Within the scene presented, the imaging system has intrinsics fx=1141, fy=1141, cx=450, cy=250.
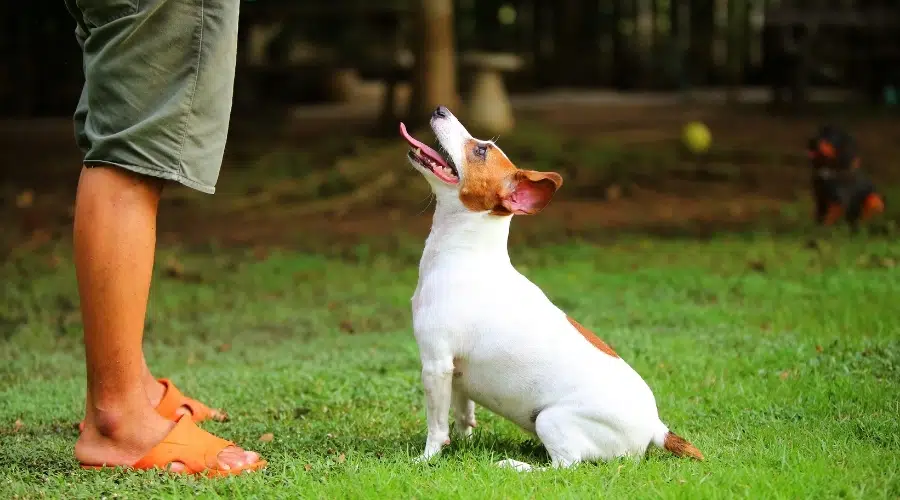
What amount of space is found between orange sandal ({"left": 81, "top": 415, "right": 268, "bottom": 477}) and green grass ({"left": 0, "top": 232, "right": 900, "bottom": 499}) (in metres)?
0.06

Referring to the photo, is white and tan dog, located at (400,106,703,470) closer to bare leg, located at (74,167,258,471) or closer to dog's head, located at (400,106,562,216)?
dog's head, located at (400,106,562,216)

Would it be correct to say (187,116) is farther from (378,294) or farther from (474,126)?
(474,126)

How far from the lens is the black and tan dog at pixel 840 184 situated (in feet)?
26.8

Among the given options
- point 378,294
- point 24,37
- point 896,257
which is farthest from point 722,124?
point 24,37

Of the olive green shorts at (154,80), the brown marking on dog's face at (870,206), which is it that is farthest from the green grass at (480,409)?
the olive green shorts at (154,80)

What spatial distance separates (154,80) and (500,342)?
3.99 feet

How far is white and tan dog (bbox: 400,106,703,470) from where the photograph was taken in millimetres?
3203

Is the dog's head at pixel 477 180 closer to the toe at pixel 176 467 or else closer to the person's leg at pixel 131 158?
the person's leg at pixel 131 158

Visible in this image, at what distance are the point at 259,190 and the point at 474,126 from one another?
2630 mm

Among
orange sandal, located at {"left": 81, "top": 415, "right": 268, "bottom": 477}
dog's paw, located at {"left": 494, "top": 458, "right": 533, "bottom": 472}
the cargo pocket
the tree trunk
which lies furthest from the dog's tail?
the tree trunk

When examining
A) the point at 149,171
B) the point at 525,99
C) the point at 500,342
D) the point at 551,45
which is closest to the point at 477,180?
the point at 500,342

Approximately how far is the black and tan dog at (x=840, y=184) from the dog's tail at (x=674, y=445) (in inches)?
212

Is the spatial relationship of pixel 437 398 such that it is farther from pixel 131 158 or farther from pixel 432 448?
pixel 131 158

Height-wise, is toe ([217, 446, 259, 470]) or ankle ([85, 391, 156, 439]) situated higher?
ankle ([85, 391, 156, 439])
